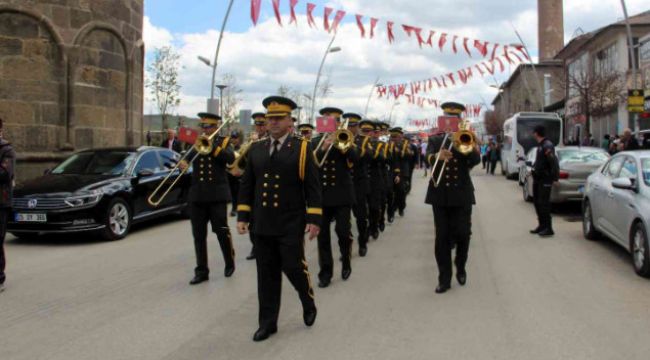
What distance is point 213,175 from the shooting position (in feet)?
22.7

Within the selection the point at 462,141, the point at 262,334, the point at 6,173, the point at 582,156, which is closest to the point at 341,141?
the point at 462,141

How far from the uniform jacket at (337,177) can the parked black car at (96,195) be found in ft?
14.0

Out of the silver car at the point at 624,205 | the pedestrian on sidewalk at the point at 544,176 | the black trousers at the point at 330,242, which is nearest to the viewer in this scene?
the black trousers at the point at 330,242

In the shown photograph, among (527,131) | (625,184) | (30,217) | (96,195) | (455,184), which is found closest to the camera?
(455,184)

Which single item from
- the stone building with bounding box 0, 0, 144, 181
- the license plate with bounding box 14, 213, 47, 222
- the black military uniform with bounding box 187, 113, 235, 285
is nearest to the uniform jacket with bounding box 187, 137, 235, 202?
the black military uniform with bounding box 187, 113, 235, 285

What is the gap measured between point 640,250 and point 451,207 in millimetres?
2451

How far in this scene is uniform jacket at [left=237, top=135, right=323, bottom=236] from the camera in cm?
480

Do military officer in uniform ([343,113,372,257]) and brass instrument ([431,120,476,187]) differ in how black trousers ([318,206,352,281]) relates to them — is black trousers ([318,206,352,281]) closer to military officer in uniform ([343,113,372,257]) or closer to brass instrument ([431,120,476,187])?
military officer in uniform ([343,113,372,257])

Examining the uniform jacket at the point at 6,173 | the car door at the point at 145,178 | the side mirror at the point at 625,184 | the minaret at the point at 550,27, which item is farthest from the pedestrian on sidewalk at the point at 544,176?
the minaret at the point at 550,27

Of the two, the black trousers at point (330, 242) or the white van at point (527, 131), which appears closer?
the black trousers at point (330, 242)

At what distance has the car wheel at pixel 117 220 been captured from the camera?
31.7ft

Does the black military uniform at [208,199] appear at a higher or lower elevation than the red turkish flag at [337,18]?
lower

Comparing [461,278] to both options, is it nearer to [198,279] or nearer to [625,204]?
[625,204]

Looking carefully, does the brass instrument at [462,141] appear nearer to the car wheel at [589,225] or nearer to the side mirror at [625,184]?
the side mirror at [625,184]
